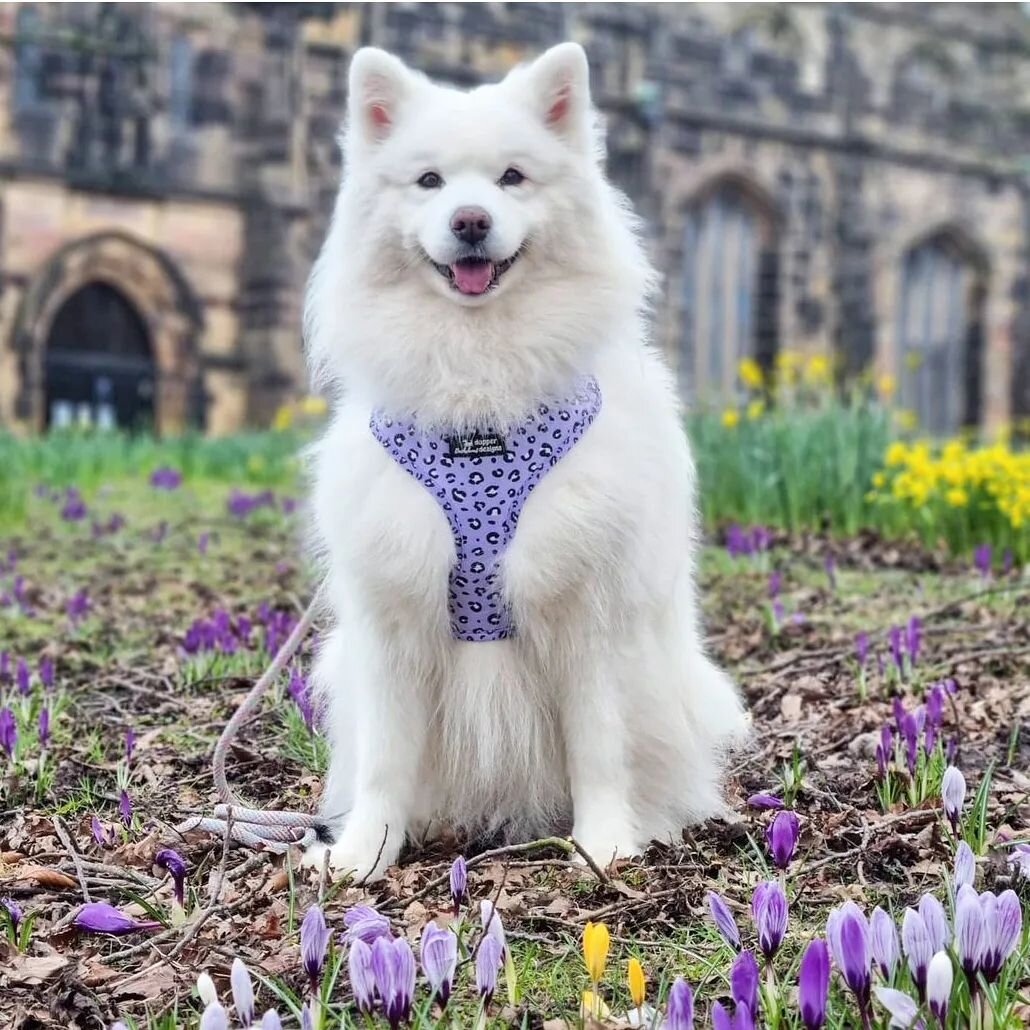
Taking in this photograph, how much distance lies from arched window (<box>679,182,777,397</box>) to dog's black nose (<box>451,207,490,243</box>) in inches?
840

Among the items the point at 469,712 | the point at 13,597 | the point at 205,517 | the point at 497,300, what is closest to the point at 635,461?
the point at 497,300

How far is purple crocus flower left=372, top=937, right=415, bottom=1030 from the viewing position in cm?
174

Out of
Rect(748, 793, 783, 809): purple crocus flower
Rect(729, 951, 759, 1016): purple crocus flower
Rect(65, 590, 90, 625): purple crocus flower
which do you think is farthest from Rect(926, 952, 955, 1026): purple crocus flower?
Rect(65, 590, 90, 625): purple crocus flower

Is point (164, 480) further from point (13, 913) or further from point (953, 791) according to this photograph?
point (953, 791)

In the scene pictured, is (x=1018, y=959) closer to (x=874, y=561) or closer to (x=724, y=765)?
(x=724, y=765)

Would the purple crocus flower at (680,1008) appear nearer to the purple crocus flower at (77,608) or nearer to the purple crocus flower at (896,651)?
the purple crocus flower at (896,651)

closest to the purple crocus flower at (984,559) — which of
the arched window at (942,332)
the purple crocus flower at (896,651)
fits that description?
the purple crocus flower at (896,651)

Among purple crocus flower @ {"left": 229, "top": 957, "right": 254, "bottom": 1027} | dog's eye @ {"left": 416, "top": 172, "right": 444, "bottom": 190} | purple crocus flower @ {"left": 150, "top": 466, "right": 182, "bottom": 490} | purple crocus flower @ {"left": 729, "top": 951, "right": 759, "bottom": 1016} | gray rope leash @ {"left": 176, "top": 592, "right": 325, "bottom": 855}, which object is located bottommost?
gray rope leash @ {"left": 176, "top": 592, "right": 325, "bottom": 855}

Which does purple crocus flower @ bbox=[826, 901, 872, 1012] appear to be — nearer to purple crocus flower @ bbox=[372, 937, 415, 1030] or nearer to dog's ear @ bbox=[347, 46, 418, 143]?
purple crocus flower @ bbox=[372, 937, 415, 1030]

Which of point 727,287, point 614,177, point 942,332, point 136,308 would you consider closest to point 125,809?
point 136,308

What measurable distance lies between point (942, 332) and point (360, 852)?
25.6m

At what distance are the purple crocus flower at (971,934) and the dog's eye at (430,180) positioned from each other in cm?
176

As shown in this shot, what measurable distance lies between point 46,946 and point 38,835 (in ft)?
2.52

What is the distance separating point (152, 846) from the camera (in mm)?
3084
